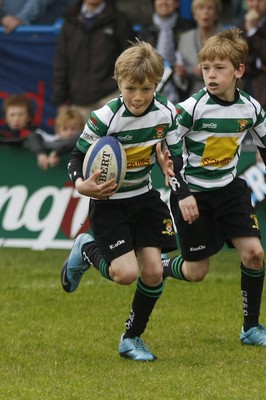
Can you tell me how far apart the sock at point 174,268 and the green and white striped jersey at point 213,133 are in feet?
2.24

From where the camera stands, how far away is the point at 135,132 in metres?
7.29

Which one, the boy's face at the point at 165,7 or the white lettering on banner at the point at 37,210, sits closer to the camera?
the white lettering on banner at the point at 37,210

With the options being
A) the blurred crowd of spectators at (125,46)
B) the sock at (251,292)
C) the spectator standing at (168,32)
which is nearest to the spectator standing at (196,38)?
the blurred crowd of spectators at (125,46)

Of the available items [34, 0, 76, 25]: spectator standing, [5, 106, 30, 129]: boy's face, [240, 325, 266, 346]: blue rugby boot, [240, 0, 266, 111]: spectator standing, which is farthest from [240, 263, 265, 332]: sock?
[34, 0, 76, 25]: spectator standing

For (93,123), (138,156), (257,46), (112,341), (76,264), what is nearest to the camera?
(93,123)

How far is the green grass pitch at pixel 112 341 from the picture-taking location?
6520 mm

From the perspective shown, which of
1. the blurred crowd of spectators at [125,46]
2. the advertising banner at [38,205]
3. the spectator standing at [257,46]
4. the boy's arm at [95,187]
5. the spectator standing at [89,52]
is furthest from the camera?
the spectator standing at [89,52]

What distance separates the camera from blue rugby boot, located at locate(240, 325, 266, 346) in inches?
307

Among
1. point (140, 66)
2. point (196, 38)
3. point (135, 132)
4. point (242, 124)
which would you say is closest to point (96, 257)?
point (135, 132)

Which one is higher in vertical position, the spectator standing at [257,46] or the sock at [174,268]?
the sock at [174,268]

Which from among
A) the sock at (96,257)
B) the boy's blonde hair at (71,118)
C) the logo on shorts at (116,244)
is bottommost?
the boy's blonde hair at (71,118)

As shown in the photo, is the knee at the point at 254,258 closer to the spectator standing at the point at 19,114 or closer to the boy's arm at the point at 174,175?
the boy's arm at the point at 174,175

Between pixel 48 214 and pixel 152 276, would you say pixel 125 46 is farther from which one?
pixel 152 276

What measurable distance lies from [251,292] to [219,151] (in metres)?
0.95
